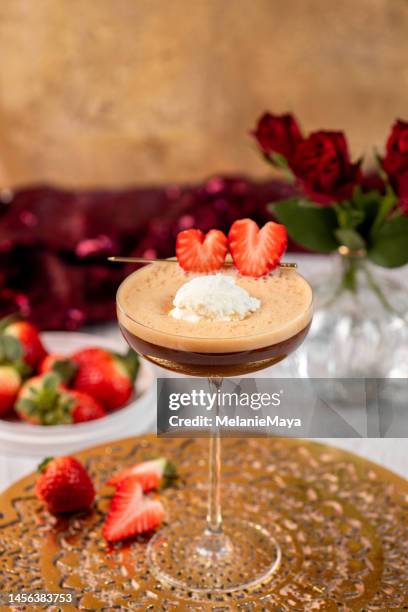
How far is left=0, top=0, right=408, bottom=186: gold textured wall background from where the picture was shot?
10.1 feet

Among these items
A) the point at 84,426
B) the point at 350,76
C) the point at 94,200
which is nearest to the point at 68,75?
the point at 94,200

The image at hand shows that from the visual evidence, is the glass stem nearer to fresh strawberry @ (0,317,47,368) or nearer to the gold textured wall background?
fresh strawberry @ (0,317,47,368)

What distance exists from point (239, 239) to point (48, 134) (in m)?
2.27

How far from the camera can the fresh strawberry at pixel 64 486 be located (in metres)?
1.31

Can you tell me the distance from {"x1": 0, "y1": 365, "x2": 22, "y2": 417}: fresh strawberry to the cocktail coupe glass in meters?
0.49

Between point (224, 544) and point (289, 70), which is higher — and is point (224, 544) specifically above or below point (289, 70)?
below

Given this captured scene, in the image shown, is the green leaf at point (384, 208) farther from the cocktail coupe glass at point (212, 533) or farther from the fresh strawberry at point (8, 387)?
the fresh strawberry at point (8, 387)

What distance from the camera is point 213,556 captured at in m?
1.28

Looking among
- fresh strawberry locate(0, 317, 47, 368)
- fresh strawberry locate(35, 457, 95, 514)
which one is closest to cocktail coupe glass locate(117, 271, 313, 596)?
fresh strawberry locate(35, 457, 95, 514)

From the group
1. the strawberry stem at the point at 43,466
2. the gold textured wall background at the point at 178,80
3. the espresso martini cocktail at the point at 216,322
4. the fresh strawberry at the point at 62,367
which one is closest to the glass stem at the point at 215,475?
the espresso martini cocktail at the point at 216,322

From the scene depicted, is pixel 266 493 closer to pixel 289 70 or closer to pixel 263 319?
pixel 263 319

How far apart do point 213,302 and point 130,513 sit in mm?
413

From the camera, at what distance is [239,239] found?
45.6 inches

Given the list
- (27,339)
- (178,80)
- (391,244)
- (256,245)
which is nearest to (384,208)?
(391,244)
